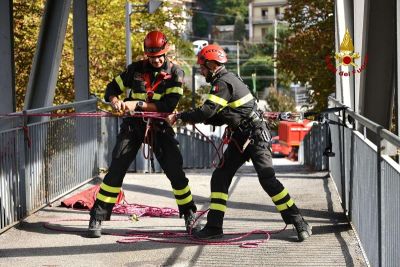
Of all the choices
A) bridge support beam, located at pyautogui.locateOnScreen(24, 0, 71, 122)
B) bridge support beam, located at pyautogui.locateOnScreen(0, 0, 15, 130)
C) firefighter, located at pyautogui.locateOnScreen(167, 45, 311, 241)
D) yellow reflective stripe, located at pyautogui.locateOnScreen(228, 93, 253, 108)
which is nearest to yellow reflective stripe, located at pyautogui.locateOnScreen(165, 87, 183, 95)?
firefighter, located at pyautogui.locateOnScreen(167, 45, 311, 241)

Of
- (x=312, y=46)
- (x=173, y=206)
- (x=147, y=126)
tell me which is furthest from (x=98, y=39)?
(x=147, y=126)

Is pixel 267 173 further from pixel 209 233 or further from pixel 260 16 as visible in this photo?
pixel 260 16

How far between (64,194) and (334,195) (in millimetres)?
3520

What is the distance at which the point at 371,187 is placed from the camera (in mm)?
6941

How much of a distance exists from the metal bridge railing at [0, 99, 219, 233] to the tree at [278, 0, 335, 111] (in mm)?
12593

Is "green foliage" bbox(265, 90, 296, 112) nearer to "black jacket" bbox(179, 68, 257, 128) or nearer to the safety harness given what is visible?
the safety harness

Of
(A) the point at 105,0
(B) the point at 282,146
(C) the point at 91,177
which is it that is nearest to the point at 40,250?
(C) the point at 91,177

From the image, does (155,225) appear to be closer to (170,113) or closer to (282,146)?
(170,113)

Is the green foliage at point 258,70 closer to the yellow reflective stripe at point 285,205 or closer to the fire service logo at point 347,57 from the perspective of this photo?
the fire service logo at point 347,57

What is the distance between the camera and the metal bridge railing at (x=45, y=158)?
888cm

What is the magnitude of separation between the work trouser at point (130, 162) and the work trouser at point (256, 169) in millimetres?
461

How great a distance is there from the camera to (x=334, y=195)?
11359 mm

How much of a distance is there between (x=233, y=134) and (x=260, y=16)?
128493 millimetres

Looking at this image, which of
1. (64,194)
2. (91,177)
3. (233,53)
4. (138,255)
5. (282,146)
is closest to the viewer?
(138,255)
